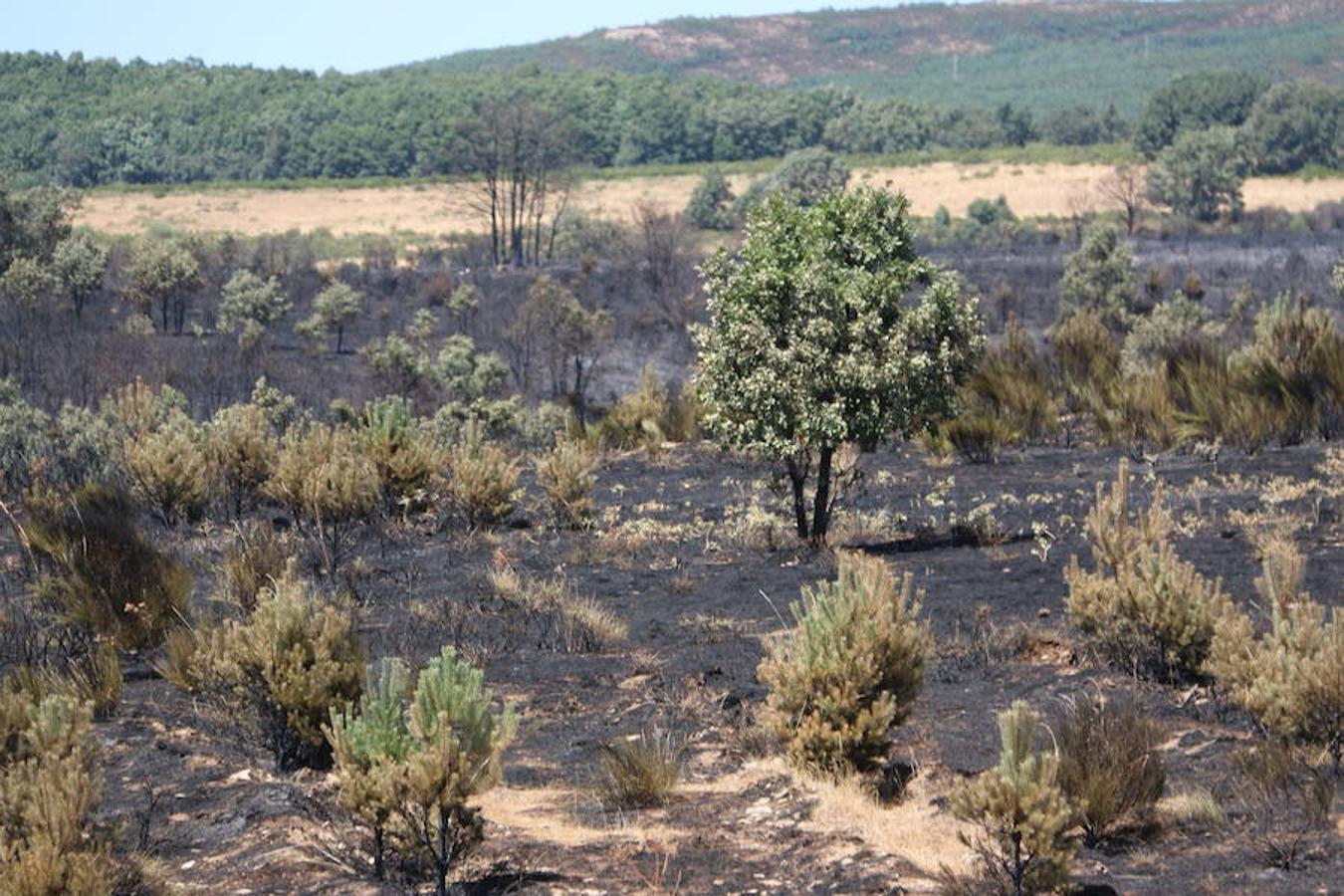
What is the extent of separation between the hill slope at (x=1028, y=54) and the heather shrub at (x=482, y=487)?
136913 mm

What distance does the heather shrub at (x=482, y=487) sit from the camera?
1589 centimetres

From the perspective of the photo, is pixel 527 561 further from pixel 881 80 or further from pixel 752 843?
pixel 881 80

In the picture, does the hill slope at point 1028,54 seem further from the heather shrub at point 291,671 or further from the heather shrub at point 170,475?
the heather shrub at point 291,671

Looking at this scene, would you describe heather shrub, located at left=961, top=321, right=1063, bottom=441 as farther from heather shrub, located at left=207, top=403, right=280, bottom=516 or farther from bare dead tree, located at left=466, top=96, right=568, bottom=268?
bare dead tree, located at left=466, top=96, right=568, bottom=268

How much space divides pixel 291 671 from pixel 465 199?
62883mm

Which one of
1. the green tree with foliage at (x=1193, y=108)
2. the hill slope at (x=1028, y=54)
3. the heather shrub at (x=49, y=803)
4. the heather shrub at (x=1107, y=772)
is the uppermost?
the hill slope at (x=1028, y=54)

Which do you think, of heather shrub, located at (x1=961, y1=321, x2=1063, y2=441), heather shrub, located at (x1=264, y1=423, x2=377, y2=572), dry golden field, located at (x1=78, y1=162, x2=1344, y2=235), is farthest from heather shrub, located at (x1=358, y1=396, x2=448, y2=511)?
dry golden field, located at (x1=78, y1=162, x2=1344, y2=235)

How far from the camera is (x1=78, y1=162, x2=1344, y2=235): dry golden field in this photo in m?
73.2

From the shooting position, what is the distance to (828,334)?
1420 centimetres

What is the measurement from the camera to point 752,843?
25.2 feet

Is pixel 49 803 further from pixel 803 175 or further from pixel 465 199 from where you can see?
pixel 465 199

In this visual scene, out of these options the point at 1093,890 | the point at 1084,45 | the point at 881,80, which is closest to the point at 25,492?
the point at 1093,890

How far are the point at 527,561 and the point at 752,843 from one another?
7.34 meters

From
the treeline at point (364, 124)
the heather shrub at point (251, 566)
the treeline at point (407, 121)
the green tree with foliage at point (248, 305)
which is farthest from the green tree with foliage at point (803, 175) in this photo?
the heather shrub at point (251, 566)
